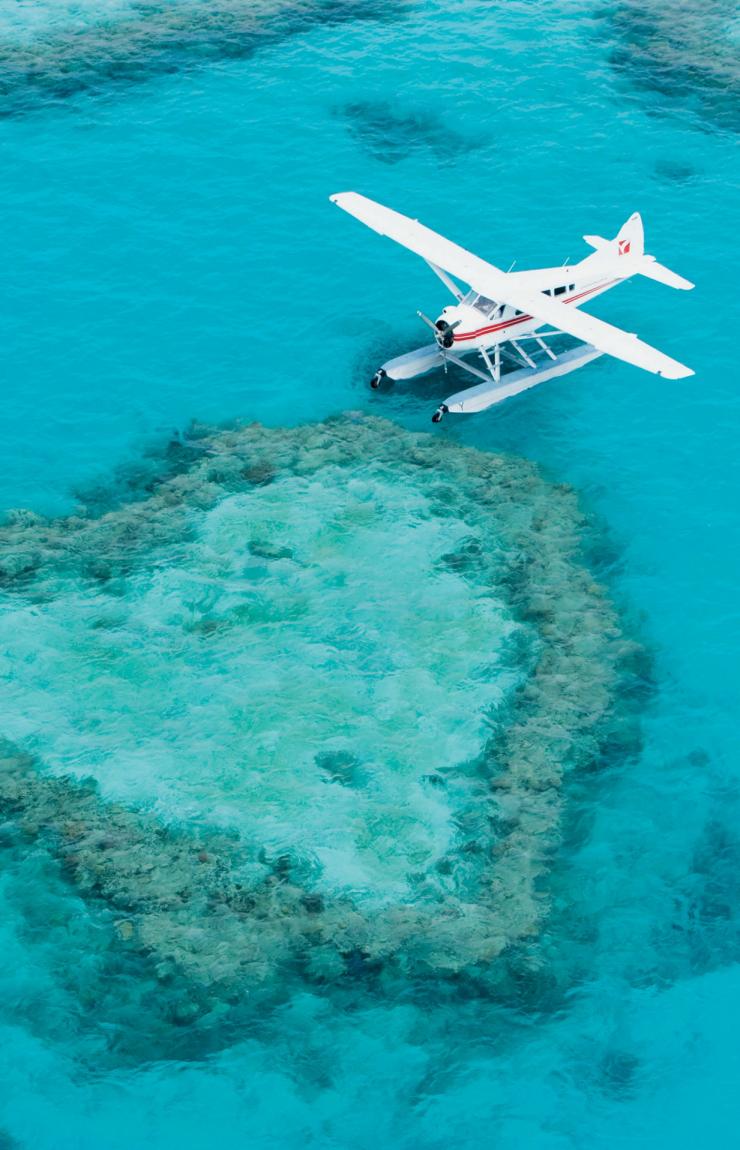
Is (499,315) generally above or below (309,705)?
above

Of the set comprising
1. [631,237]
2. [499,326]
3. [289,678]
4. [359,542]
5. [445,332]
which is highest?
[631,237]

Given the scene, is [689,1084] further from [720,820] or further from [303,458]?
[303,458]

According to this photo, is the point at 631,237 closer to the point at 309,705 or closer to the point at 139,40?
the point at 309,705

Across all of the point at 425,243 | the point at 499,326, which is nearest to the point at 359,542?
the point at 499,326

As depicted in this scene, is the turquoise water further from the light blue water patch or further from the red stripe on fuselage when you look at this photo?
the red stripe on fuselage

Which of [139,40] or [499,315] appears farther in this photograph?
[139,40]

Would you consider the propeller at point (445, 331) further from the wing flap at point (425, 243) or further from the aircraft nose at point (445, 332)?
the wing flap at point (425, 243)
